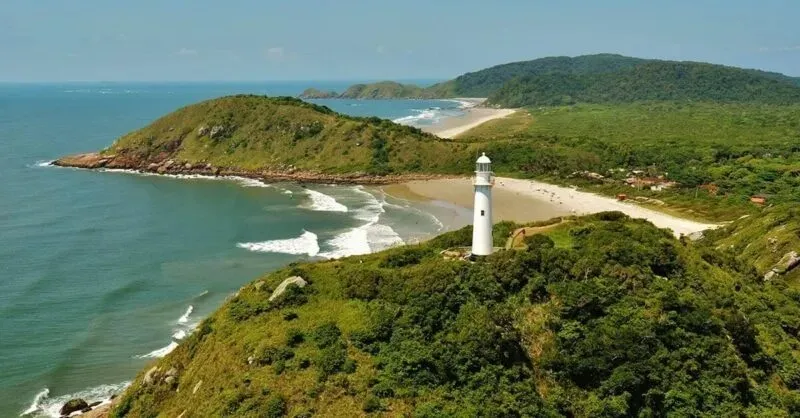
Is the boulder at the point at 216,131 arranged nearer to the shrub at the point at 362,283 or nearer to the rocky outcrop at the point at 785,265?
the shrub at the point at 362,283

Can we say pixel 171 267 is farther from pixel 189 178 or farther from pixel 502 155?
pixel 502 155

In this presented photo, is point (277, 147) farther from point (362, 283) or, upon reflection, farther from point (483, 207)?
point (362, 283)

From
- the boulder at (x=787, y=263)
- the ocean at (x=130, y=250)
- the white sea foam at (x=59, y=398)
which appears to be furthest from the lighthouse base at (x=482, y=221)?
the ocean at (x=130, y=250)

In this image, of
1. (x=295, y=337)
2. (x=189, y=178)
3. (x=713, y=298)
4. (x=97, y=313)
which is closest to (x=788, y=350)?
(x=713, y=298)

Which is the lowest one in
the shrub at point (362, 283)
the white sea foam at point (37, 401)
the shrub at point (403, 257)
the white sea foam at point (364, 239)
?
the white sea foam at point (37, 401)

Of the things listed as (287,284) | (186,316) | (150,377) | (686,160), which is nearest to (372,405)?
(287,284)

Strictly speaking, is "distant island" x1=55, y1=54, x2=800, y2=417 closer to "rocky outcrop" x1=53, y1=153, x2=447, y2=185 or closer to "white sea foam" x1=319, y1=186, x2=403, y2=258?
"white sea foam" x1=319, y1=186, x2=403, y2=258
